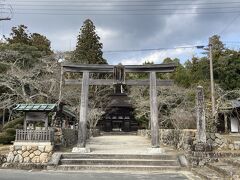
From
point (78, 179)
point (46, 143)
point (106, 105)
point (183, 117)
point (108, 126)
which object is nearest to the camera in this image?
point (78, 179)

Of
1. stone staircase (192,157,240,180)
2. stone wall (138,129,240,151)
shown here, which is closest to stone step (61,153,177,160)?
stone wall (138,129,240,151)

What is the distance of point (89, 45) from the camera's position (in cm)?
4834

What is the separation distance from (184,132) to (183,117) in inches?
324

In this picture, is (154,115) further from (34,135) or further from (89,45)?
(89,45)

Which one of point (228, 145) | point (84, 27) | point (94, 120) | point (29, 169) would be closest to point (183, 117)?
point (228, 145)

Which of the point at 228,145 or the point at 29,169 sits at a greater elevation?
the point at 228,145

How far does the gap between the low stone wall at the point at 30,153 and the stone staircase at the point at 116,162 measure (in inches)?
33.0

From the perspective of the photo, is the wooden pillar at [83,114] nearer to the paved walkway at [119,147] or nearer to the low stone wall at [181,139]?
the paved walkway at [119,147]

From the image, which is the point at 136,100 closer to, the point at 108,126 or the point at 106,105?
the point at 106,105

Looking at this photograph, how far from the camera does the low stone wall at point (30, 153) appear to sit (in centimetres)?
1553

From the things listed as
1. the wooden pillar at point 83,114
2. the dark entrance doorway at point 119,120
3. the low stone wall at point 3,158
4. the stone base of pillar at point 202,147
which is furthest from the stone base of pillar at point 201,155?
the dark entrance doorway at point 119,120

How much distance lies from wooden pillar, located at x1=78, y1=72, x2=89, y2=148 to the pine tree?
2892cm

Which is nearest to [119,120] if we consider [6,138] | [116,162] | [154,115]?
[6,138]

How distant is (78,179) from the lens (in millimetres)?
11234
